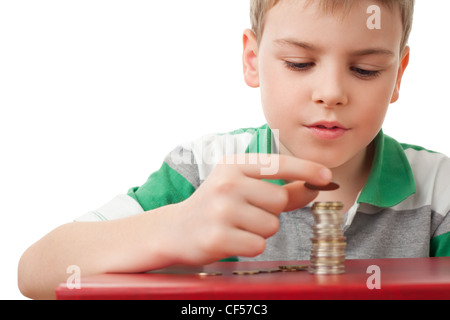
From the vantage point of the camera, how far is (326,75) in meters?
1.05

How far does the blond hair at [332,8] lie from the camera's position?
1.08 m

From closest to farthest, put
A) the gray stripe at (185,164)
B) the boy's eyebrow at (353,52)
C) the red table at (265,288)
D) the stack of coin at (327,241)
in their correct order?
1. the red table at (265,288)
2. the stack of coin at (327,241)
3. the boy's eyebrow at (353,52)
4. the gray stripe at (185,164)

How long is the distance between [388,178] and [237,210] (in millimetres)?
679

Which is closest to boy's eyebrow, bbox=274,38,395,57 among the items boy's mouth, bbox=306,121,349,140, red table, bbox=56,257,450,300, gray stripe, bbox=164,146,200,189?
boy's mouth, bbox=306,121,349,140

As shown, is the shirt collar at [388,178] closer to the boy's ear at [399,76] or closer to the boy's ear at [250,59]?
the boy's ear at [399,76]

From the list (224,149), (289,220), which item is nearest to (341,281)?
(289,220)

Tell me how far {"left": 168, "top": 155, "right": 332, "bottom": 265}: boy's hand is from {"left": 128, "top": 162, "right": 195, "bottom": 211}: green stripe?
1.61 ft

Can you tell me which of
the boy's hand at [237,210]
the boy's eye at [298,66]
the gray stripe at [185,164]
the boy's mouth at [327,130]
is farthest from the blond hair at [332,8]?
the boy's hand at [237,210]

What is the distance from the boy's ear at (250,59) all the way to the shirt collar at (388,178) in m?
0.34

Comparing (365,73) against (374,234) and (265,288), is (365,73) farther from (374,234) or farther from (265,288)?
(265,288)

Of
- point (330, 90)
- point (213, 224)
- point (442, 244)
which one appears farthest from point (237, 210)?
point (442, 244)

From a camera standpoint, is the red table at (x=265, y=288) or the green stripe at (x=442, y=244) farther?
the green stripe at (x=442, y=244)

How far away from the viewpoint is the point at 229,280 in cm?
67
